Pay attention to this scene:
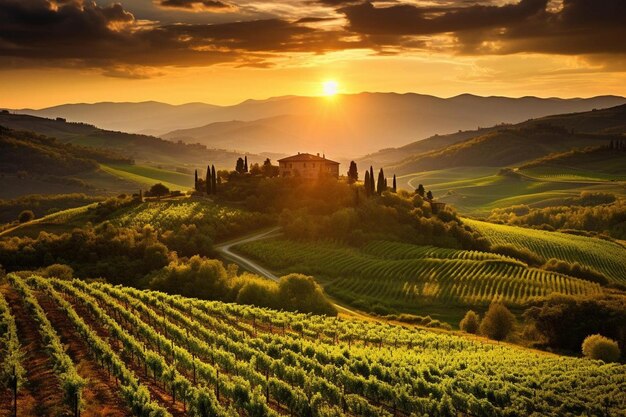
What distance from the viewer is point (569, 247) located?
143m

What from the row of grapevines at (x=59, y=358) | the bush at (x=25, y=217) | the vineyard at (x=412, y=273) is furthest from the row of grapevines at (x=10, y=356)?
the bush at (x=25, y=217)

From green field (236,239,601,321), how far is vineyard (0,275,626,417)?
33651 millimetres

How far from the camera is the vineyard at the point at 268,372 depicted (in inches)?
1382

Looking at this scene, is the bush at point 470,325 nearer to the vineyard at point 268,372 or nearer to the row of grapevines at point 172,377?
the vineyard at point 268,372

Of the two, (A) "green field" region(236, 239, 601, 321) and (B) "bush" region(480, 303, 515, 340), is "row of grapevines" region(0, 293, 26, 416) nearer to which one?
(A) "green field" region(236, 239, 601, 321)

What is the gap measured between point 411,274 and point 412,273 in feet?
1.50

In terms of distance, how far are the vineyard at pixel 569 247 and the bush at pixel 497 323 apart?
59575mm

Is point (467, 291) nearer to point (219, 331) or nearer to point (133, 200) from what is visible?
point (219, 331)

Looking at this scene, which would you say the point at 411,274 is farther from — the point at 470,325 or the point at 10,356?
the point at 10,356

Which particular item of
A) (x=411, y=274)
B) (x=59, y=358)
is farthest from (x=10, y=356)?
(x=411, y=274)

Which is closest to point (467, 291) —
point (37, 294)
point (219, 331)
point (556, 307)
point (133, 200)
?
point (556, 307)

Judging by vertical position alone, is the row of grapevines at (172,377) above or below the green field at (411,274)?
above

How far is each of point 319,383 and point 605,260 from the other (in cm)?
11794

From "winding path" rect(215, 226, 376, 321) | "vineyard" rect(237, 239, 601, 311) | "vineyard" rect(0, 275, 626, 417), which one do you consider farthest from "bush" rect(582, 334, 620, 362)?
"vineyard" rect(237, 239, 601, 311)
